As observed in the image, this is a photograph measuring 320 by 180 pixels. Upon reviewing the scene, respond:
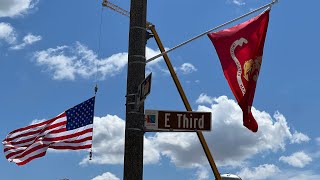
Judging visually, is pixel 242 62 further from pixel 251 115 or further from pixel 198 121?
pixel 198 121

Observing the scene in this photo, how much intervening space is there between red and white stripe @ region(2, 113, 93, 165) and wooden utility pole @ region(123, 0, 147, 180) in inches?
135

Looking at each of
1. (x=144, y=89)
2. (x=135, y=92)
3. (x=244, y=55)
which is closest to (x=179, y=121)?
(x=144, y=89)

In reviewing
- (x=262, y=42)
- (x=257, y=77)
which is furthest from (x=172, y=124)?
(x=262, y=42)

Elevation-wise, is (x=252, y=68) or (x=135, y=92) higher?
(x=252, y=68)

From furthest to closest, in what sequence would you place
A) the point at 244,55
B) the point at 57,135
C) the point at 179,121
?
the point at 57,135 → the point at 244,55 → the point at 179,121

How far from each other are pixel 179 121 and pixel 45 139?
16.7ft

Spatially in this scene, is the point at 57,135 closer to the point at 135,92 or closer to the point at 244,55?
the point at 135,92

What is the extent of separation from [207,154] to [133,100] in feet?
144

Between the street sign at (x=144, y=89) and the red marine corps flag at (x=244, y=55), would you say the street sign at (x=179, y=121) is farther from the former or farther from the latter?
the red marine corps flag at (x=244, y=55)

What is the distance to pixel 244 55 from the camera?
12.4 m

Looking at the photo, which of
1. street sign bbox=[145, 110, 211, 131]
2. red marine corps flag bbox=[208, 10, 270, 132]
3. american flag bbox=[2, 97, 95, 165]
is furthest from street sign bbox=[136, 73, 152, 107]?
american flag bbox=[2, 97, 95, 165]

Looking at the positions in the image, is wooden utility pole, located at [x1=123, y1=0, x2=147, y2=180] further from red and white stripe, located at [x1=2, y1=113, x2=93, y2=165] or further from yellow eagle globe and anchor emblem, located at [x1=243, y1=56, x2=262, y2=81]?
red and white stripe, located at [x1=2, y1=113, x2=93, y2=165]

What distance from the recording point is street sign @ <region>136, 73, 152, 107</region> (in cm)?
1042

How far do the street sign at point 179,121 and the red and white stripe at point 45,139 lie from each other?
378 cm
